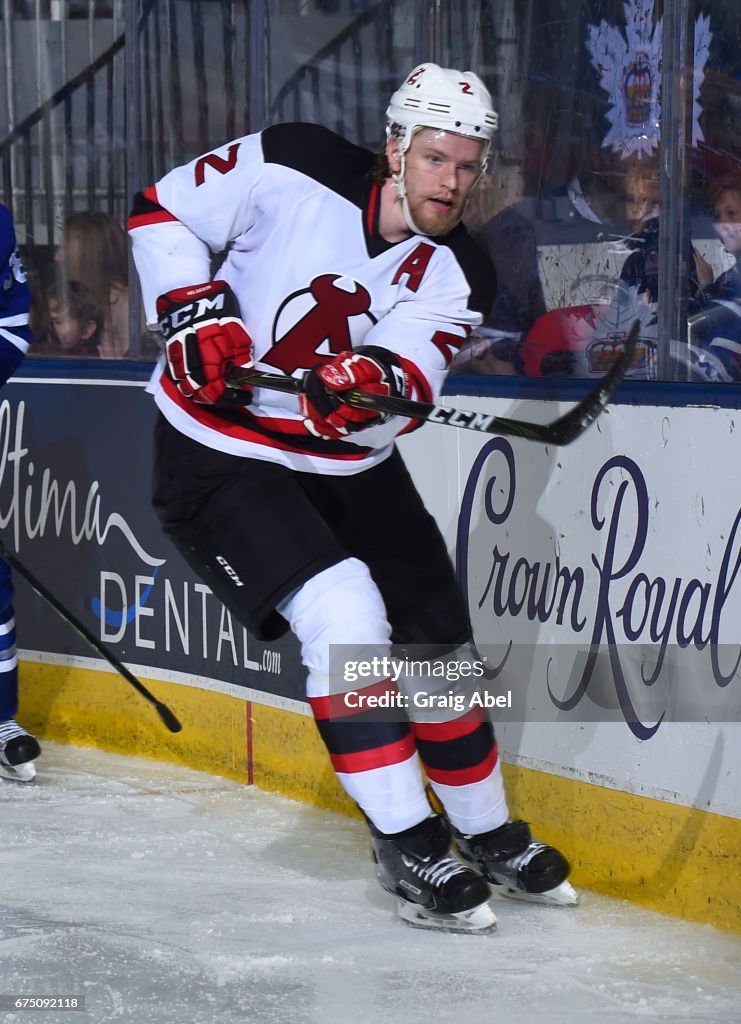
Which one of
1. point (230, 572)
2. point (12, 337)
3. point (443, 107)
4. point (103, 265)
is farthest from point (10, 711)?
point (443, 107)

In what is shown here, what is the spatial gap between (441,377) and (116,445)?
160 cm

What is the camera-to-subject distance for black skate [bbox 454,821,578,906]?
9.41ft

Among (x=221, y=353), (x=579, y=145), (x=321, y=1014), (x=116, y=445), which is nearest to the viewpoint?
(x=321, y=1014)

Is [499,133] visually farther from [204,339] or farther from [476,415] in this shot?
[204,339]

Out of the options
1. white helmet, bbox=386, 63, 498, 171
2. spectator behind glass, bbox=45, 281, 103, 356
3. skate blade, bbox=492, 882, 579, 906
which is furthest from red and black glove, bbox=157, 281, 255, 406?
spectator behind glass, bbox=45, 281, 103, 356

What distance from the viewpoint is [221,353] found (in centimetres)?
265

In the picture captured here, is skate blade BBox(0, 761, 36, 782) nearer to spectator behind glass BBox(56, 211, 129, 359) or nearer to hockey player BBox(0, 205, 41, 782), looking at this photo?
hockey player BBox(0, 205, 41, 782)

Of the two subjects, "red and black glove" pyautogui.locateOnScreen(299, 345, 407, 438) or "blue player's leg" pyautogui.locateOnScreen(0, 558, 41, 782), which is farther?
"blue player's leg" pyautogui.locateOnScreen(0, 558, 41, 782)

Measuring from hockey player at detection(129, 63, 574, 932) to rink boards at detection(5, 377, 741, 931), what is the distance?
0.21 metres

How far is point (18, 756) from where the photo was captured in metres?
3.82

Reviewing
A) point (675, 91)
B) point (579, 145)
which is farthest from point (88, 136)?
point (675, 91)

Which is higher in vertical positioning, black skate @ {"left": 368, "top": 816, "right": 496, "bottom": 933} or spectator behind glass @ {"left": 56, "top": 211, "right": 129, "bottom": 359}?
spectator behind glass @ {"left": 56, "top": 211, "right": 129, "bottom": 359}

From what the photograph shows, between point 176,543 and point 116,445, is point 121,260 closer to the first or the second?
point 116,445

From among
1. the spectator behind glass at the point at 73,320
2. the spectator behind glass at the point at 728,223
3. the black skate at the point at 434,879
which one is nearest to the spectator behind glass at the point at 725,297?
the spectator behind glass at the point at 728,223
